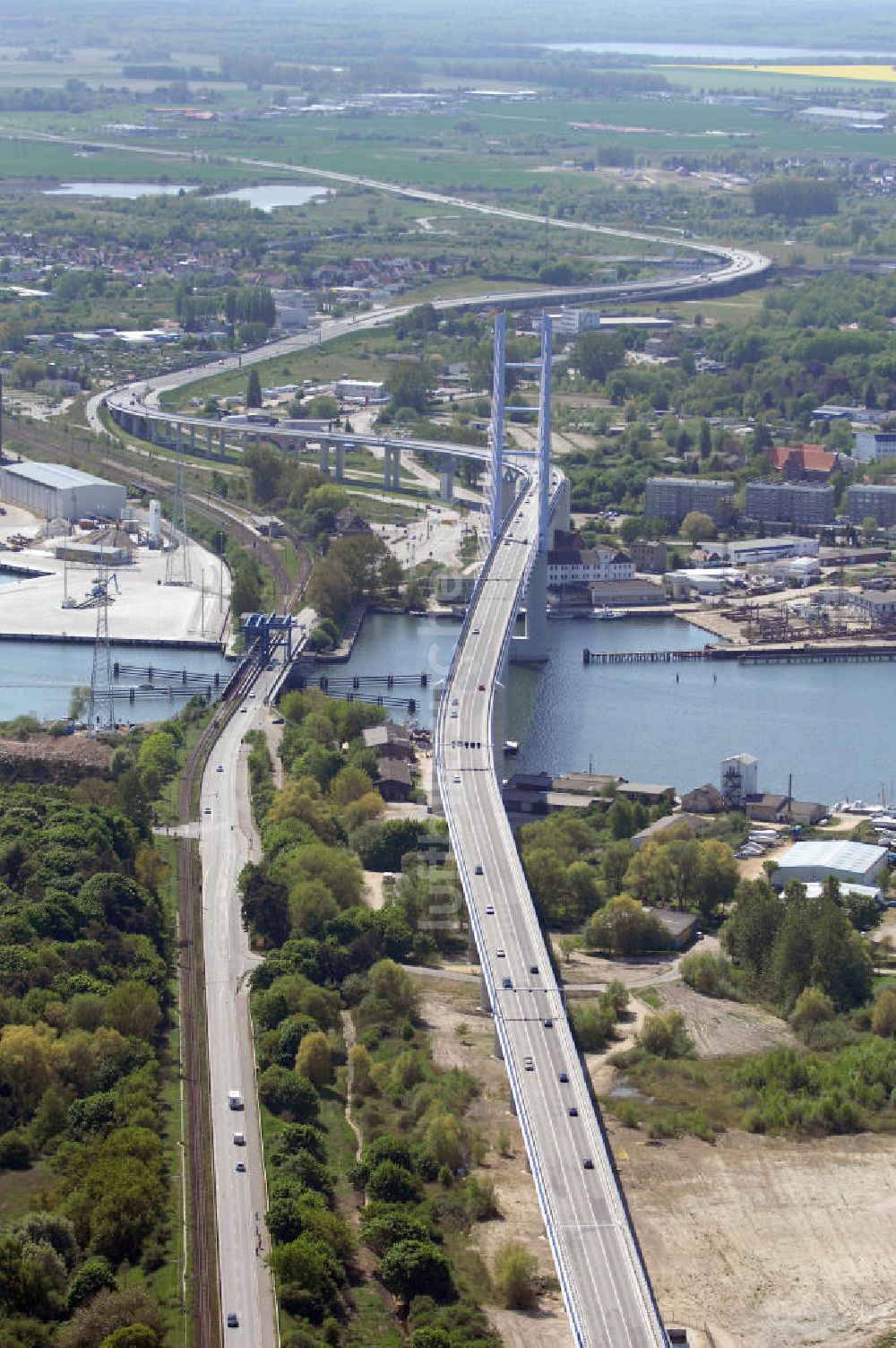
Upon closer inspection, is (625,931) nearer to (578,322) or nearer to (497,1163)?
(497,1163)

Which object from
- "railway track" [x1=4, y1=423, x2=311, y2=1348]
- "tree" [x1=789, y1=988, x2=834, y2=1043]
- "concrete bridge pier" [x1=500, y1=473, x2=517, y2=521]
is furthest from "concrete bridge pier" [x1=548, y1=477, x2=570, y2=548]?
"tree" [x1=789, y1=988, x2=834, y2=1043]

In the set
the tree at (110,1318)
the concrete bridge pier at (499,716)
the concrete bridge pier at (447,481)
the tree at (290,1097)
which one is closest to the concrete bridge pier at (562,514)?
the concrete bridge pier at (447,481)

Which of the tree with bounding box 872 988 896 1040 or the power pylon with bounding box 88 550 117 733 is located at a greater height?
the tree with bounding box 872 988 896 1040

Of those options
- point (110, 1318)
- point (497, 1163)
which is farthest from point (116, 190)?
point (110, 1318)

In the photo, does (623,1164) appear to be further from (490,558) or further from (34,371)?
(34,371)

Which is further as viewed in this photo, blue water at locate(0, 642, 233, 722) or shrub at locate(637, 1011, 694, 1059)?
blue water at locate(0, 642, 233, 722)

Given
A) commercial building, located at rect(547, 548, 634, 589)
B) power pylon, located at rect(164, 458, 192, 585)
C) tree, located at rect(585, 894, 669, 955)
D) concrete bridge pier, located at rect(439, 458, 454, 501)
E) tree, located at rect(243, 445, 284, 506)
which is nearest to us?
tree, located at rect(585, 894, 669, 955)

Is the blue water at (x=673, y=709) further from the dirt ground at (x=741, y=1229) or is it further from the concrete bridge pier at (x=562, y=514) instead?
the dirt ground at (x=741, y=1229)

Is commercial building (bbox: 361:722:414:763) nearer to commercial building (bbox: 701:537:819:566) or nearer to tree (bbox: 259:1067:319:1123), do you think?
tree (bbox: 259:1067:319:1123)
